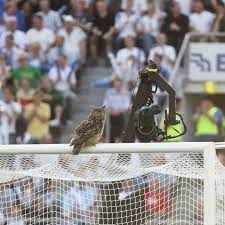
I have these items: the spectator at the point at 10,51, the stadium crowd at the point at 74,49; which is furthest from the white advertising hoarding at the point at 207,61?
the spectator at the point at 10,51

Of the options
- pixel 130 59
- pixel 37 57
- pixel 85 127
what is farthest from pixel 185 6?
pixel 85 127

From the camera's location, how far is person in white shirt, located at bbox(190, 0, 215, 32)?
53.2 feet

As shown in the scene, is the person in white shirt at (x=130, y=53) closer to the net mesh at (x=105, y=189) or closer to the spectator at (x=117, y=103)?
the spectator at (x=117, y=103)

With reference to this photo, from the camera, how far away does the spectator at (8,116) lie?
1499 centimetres

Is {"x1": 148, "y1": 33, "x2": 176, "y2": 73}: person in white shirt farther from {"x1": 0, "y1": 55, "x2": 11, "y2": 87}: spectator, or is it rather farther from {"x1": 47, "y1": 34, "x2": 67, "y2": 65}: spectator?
{"x1": 0, "y1": 55, "x2": 11, "y2": 87}: spectator

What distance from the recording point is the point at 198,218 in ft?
23.5

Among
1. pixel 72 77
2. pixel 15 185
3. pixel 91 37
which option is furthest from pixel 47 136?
pixel 15 185

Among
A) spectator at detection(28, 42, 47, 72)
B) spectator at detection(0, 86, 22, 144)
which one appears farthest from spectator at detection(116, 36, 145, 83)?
spectator at detection(0, 86, 22, 144)

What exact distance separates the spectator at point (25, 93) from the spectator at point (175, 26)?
7.35ft

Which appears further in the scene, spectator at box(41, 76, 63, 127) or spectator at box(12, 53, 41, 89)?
spectator at box(12, 53, 41, 89)

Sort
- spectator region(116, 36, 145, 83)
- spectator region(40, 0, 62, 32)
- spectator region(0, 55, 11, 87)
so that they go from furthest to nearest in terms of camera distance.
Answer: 1. spectator region(40, 0, 62, 32)
2. spectator region(0, 55, 11, 87)
3. spectator region(116, 36, 145, 83)

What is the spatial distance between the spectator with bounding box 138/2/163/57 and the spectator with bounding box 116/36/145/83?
283 millimetres

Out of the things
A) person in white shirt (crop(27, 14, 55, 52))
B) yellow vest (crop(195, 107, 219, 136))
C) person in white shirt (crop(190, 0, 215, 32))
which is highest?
person in white shirt (crop(190, 0, 215, 32))

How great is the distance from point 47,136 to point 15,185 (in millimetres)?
7068
